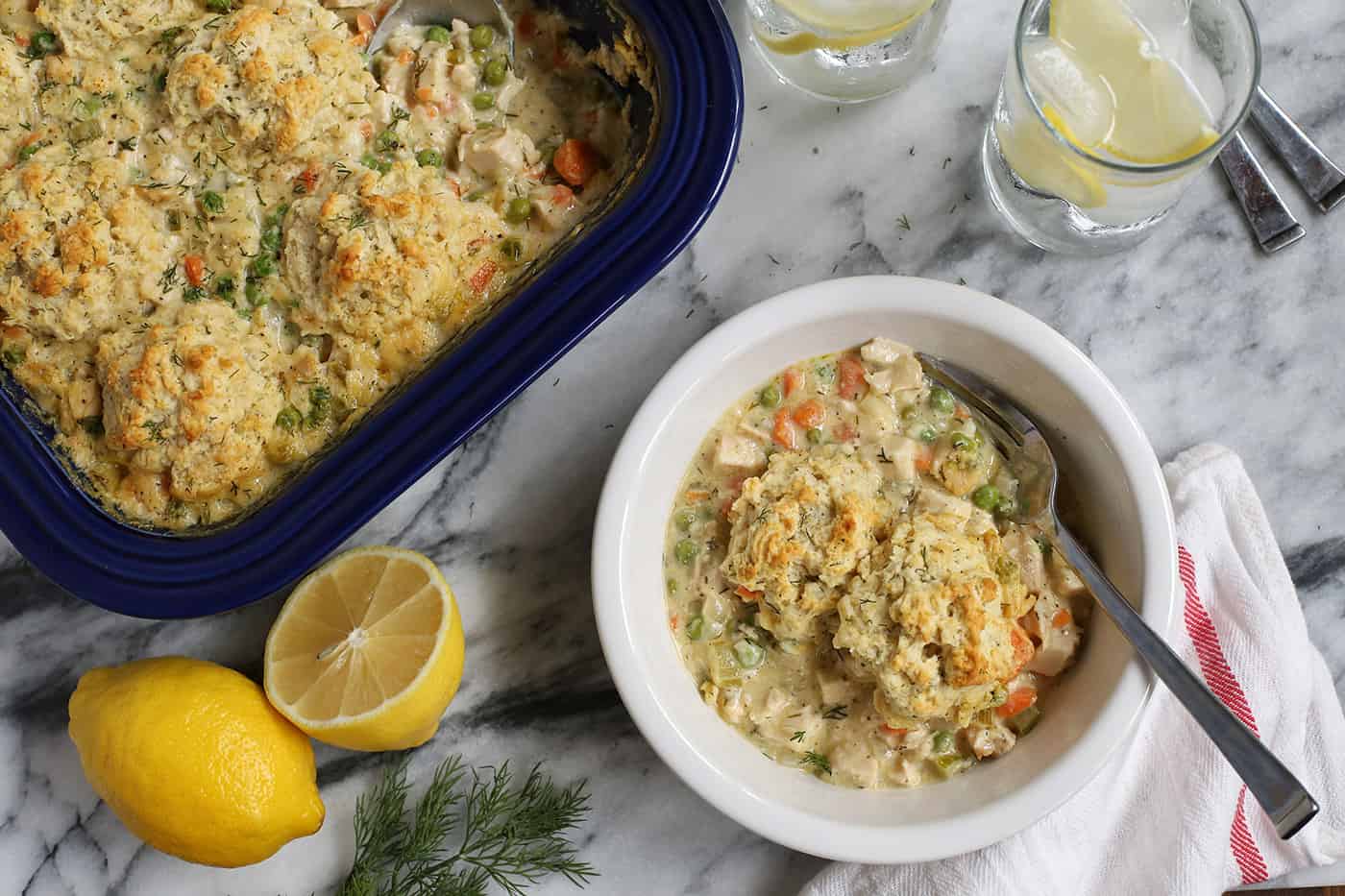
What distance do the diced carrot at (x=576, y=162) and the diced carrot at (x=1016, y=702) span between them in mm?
1818

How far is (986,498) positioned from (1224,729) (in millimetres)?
786

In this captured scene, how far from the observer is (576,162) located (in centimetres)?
307

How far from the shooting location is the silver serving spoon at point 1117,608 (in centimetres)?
257

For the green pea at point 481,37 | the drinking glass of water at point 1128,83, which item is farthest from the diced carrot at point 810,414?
the green pea at point 481,37

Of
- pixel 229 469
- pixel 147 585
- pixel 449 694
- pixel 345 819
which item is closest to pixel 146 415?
pixel 229 469

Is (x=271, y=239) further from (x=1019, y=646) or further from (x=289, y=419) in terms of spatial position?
(x=1019, y=646)

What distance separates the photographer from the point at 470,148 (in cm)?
304

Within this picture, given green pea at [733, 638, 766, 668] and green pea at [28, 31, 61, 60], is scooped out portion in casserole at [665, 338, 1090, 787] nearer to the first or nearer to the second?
green pea at [733, 638, 766, 668]

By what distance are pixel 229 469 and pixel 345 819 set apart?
3.84 feet

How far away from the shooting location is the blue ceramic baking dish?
2.62 metres

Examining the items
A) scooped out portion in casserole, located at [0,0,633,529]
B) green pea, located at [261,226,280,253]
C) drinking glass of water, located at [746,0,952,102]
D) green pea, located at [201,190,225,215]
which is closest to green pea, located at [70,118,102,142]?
scooped out portion in casserole, located at [0,0,633,529]

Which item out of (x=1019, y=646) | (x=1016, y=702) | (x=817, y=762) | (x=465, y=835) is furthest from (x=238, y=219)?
(x=1016, y=702)

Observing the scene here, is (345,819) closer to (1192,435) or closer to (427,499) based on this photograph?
(427,499)

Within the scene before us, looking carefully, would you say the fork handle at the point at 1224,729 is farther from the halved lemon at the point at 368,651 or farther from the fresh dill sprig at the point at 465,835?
the halved lemon at the point at 368,651
